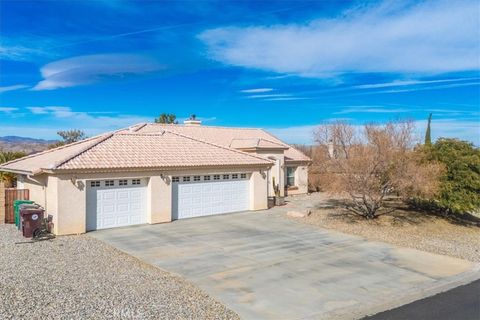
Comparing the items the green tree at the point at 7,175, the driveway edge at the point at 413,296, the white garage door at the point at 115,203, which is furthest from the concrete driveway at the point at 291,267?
the green tree at the point at 7,175

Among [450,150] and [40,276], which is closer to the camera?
[40,276]

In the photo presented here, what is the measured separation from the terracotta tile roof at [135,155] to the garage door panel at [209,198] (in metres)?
1.19

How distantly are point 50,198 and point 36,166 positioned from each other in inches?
94.3

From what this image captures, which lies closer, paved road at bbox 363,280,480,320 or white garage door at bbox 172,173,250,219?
paved road at bbox 363,280,480,320

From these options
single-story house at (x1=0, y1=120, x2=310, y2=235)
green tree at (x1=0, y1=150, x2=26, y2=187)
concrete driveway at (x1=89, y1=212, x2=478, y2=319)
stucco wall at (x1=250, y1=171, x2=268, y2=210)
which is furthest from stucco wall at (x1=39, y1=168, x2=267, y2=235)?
green tree at (x1=0, y1=150, x2=26, y2=187)

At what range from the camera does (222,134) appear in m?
31.7

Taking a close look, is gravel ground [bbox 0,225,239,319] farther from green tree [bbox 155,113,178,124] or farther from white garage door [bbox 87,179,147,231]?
green tree [bbox 155,113,178,124]

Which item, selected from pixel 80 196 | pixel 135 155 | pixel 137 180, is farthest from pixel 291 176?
pixel 80 196

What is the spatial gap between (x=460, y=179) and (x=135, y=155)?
598 inches

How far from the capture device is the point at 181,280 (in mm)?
11266

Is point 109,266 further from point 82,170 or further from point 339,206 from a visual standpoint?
point 339,206

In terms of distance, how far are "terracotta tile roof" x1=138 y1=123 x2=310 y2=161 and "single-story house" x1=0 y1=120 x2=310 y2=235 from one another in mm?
6306

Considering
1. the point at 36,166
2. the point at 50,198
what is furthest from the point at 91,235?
the point at 36,166

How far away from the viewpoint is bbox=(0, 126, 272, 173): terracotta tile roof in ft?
58.3
